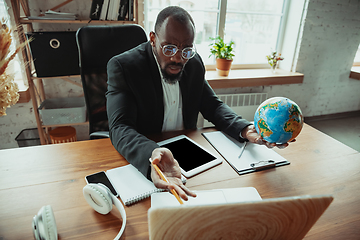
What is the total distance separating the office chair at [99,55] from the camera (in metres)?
1.31

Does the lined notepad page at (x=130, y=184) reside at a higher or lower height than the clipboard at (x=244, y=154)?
higher

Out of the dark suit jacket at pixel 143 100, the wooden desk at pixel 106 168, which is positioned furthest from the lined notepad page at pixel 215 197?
the dark suit jacket at pixel 143 100

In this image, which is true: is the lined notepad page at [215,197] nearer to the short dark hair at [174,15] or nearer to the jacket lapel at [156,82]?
the jacket lapel at [156,82]

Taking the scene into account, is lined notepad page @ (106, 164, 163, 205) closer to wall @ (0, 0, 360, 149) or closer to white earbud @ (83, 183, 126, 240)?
white earbud @ (83, 183, 126, 240)

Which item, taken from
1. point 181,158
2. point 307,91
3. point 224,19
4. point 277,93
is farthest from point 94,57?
point 307,91

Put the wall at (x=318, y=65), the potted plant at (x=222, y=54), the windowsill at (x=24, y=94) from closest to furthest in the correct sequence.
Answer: the windowsill at (x=24, y=94) → the wall at (x=318, y=65) → the potted plant at (x=222, y=54)

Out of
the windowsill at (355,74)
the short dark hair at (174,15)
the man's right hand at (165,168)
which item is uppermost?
the short dark hair at (174,15)

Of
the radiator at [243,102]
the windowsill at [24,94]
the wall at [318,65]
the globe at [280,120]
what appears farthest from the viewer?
the radiator at [243,102]

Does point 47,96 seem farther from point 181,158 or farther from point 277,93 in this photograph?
point 277,93

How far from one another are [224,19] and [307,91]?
151 cm

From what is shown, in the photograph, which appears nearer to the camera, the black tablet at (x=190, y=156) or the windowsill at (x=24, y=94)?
the black tablet at (x=190, y=156)

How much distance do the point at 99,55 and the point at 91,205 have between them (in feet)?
3.11

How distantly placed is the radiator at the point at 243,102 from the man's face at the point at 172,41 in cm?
153

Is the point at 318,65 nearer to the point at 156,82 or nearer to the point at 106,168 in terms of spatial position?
the point at 156,82
